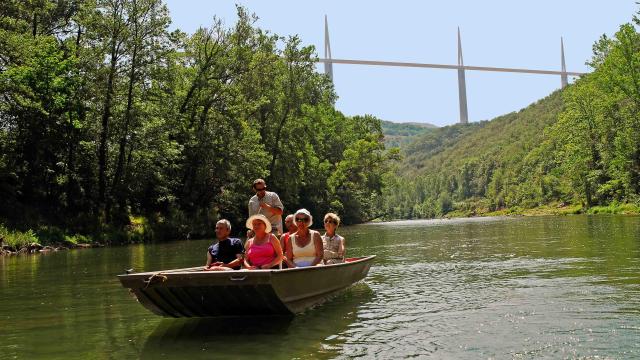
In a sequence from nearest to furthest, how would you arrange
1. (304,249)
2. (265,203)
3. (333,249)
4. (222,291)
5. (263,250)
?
1. (222,291)
2. (263,250)
3. (304,249)
4. (265,203)
5. (333,249)

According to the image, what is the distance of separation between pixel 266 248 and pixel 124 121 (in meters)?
28.0

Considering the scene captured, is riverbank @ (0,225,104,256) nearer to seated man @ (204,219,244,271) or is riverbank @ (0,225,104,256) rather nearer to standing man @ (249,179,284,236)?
standing man @ (249,179,284,236)

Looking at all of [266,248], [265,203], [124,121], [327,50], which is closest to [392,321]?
[266,248]

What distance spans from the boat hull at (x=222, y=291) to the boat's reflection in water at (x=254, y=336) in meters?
0.23

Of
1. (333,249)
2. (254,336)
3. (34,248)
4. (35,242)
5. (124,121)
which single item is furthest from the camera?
(124,121)

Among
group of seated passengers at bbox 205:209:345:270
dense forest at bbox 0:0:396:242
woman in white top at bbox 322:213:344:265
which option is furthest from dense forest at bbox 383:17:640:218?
group of seated passengers at bbox 205:209:345:270

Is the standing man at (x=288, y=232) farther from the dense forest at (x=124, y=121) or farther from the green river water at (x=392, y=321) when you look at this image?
the dense forest at (x=124, y=121)

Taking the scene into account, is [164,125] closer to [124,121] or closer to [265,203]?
[124,121]

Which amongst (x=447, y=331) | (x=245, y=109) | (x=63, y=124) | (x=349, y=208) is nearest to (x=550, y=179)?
(x=349, y=208)

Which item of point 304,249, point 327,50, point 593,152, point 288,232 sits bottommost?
point 304,249

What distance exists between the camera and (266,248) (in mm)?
10305

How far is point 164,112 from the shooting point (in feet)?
126

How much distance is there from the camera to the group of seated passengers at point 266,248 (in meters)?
10.2

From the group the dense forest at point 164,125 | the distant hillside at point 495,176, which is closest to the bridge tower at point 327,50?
the distant hillside at point 495,176
